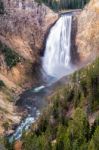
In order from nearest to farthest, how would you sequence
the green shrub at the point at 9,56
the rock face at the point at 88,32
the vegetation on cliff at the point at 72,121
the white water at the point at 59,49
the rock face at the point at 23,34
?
the vegetation on cliff at the point at 72,121, the rock face at the point at 23,34, the green shrub at the point at 9,56, the rock face at the point at 88,32, the white water at the point at 59,49

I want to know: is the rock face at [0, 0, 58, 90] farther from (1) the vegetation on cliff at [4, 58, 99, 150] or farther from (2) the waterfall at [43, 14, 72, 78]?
(1) the vegetation on cliff at [4, 58, 99, 150]

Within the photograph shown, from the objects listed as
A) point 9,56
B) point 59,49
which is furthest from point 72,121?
point 59,49

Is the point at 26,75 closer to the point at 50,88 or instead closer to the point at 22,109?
the point at 50,88

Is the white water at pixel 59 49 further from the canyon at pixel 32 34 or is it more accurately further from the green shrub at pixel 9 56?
the green shrub at pixel 9 56

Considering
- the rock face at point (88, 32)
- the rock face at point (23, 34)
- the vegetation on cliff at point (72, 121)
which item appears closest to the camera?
the vegetation on cliff at point (72, 121)

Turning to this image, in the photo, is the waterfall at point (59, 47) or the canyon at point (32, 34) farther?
the waterfall at point (59, 47)

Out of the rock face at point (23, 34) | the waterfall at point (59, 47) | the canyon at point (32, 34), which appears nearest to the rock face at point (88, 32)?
the canyon at point (32, 34)
